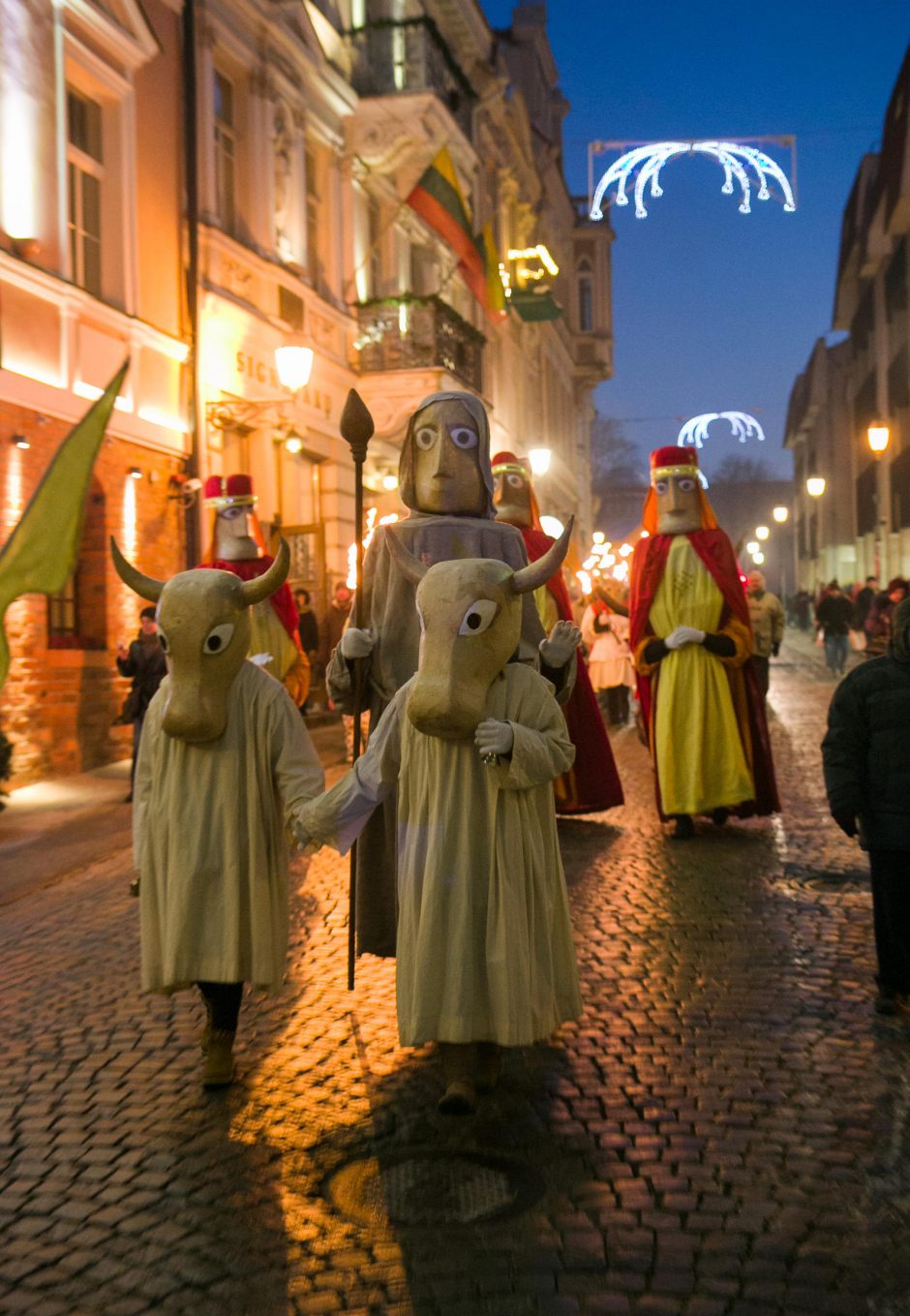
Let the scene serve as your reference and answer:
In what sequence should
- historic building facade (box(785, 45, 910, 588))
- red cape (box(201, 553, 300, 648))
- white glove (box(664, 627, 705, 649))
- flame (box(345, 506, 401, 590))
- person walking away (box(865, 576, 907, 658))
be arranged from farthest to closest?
historic building facade (box(785, 45, 910, 588))
person walking away (box(865, 576, 907, 658))
red cape (box(201, 553, 300, 648))
white glove (box(664, 627, 705, 649))
flame (box(345, 506, 401, 590))

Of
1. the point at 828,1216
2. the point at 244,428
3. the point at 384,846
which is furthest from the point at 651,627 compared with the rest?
the point at 244,428

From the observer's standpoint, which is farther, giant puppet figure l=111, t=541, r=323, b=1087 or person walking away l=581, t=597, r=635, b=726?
person walking away l=581, t=597, r=635, b=726

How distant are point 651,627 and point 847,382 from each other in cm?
5394

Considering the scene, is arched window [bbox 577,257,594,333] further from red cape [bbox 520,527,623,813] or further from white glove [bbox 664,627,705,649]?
white glove [bbox 664,627,705,649]

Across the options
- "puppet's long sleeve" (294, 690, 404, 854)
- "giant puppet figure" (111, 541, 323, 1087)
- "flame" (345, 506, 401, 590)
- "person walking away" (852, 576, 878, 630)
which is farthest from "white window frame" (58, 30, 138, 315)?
"person walking away" (852, 576, 878, 630)

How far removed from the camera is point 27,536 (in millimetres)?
2992

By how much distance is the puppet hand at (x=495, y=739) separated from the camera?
13.9 ft

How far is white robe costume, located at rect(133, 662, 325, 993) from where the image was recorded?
4762 millimetres

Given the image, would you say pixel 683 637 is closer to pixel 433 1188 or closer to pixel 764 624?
pixel 433 1188

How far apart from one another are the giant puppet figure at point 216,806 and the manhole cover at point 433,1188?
866 millimetres

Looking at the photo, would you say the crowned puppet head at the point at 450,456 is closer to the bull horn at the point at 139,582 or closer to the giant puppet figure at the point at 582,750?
the bull horn at the point at 139,582

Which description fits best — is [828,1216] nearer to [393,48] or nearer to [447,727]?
[447,727]

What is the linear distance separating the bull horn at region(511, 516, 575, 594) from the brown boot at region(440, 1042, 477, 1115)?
54.6 inches

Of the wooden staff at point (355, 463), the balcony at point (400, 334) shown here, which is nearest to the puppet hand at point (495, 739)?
the wooden staff at point (355, 463)
